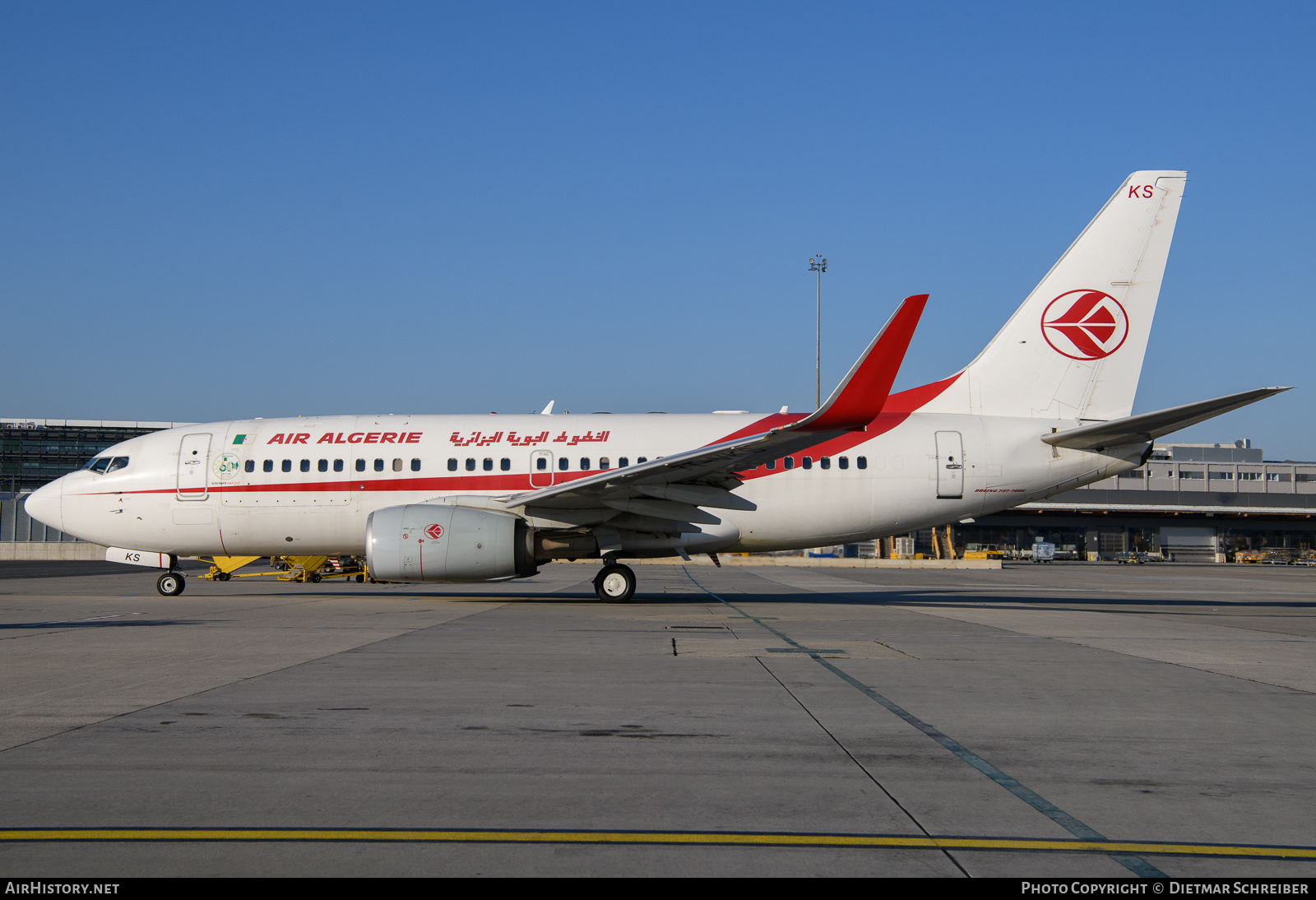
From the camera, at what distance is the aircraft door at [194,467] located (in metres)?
19.7

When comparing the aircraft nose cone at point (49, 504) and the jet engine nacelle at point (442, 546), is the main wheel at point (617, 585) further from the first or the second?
the aircraft nose cone at point (49, 504)

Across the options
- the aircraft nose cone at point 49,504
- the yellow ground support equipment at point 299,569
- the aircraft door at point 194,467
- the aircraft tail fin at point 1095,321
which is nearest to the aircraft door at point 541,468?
the aircraft door at point 194,467

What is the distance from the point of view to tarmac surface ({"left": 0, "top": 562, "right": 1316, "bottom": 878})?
4.03 m

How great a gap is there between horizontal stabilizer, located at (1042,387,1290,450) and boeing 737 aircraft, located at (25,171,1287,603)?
79 mm

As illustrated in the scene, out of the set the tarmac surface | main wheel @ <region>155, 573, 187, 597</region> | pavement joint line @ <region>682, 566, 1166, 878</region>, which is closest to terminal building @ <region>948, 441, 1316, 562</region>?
main wheel @ <region>155, 573, 187, 597</region>

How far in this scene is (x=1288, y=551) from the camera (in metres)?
84.0

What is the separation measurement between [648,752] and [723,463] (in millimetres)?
11227

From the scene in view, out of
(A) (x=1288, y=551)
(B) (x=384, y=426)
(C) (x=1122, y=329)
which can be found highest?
(C) (x=1122, y=329)

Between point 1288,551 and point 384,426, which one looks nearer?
point 384,426

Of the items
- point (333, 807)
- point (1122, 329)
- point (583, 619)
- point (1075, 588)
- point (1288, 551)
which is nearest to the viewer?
point (333, 807)

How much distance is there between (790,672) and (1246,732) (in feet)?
12.9

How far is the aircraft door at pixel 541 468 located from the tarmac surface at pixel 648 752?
6040 mm

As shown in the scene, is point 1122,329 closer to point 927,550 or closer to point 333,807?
point 333,807
